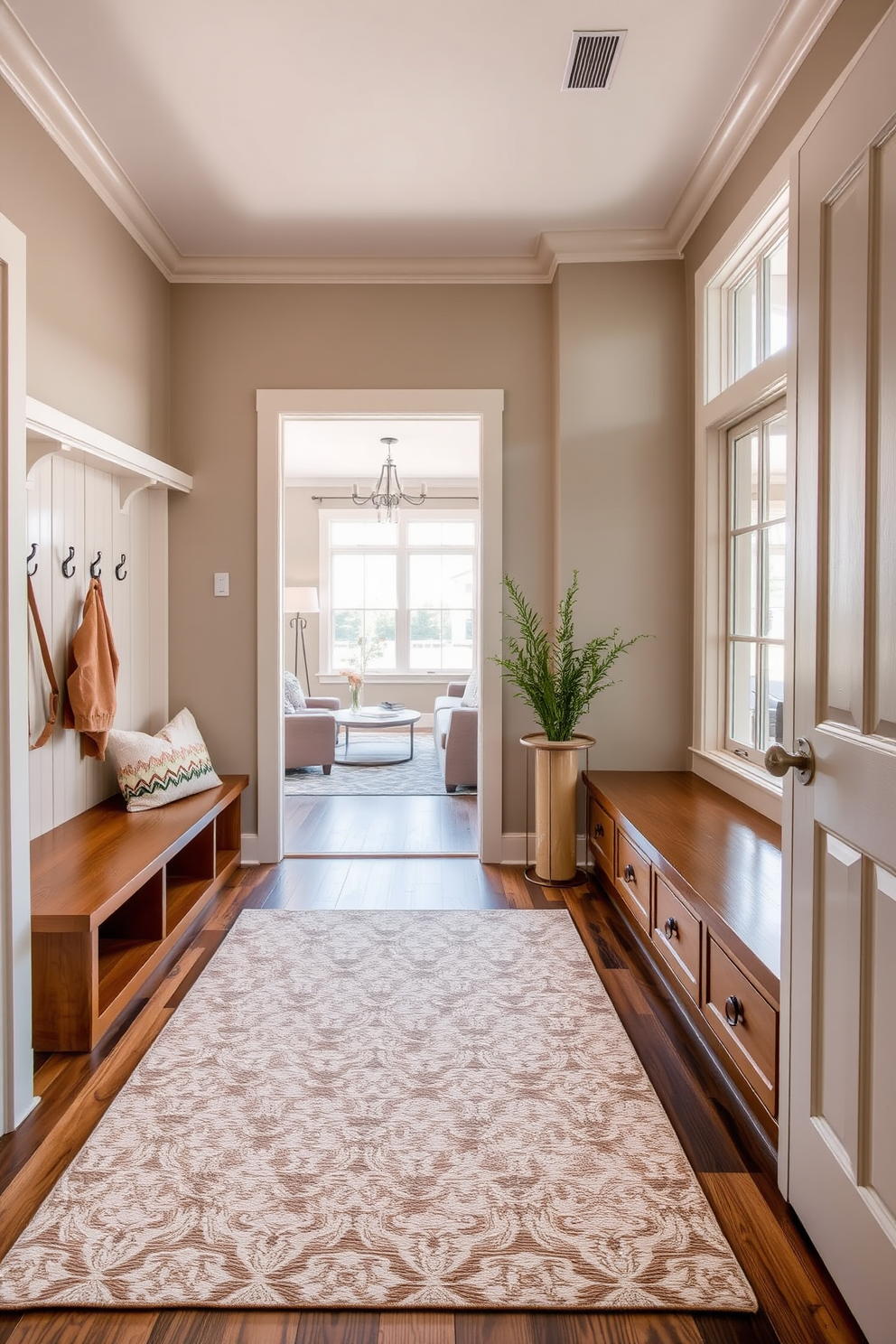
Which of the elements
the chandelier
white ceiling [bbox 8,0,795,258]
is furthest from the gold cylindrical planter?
the chandelier

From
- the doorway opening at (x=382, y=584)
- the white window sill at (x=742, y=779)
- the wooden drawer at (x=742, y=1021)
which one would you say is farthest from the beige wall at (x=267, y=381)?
the doorway opening at (x=382, y=584)

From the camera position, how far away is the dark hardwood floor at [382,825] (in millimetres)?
4234

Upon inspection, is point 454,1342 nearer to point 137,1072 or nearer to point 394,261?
point 137,1072

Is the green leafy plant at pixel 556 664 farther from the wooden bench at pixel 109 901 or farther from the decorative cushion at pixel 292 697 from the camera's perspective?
the decorative cushion at pixel 292 697

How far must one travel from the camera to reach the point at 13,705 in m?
1.84

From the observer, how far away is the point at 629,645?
3721 millimetres

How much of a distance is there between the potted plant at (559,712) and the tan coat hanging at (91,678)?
62.2 inches

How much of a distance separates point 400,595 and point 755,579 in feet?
20.1

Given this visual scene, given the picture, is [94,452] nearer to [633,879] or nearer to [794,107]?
[633,879]

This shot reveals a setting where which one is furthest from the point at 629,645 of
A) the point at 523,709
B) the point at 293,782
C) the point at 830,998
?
the point at 293,782

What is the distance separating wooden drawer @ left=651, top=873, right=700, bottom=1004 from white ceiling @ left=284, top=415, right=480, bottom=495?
4.17m

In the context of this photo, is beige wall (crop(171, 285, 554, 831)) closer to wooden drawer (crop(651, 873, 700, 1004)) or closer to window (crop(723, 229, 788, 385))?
window (crop(723, 229, 788, 385))

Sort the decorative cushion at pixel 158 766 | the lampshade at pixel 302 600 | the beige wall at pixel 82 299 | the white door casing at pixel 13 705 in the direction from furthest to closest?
the lampshade at pixel 302 600, the decorative cushion at pixel 158 766, the beige wall at pixel 82 299, the white door casing at pixel 13 705

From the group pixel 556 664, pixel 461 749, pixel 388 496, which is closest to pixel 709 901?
pixel 556 664
